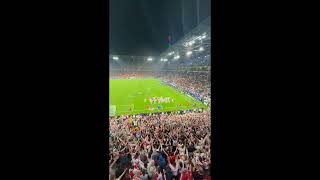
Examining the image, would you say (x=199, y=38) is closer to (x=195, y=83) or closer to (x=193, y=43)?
(x=193, y=43)

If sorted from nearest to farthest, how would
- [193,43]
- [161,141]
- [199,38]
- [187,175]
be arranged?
[187,175]
[161,141]
[199,38]
[193,43]

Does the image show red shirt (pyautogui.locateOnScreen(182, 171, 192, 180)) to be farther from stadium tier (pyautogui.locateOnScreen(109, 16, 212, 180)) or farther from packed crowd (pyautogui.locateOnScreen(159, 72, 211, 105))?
packed crowd (pyautogui.locateOnScreen(159, 72, 211, 105))

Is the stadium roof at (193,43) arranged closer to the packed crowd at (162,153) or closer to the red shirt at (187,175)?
the packed crowd at (162,153)

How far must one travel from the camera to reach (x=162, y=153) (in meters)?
2.88

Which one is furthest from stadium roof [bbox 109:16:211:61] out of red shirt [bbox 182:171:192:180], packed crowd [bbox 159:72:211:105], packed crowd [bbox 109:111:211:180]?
red shirt [bbox 182:171:192:180]

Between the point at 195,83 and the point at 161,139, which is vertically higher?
the point at 195,83

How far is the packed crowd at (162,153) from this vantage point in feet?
7.73

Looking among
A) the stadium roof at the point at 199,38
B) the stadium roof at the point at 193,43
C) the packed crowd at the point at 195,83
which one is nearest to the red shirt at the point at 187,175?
the stadium roof at the point at 193,43

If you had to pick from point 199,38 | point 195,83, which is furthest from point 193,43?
point 195,83
